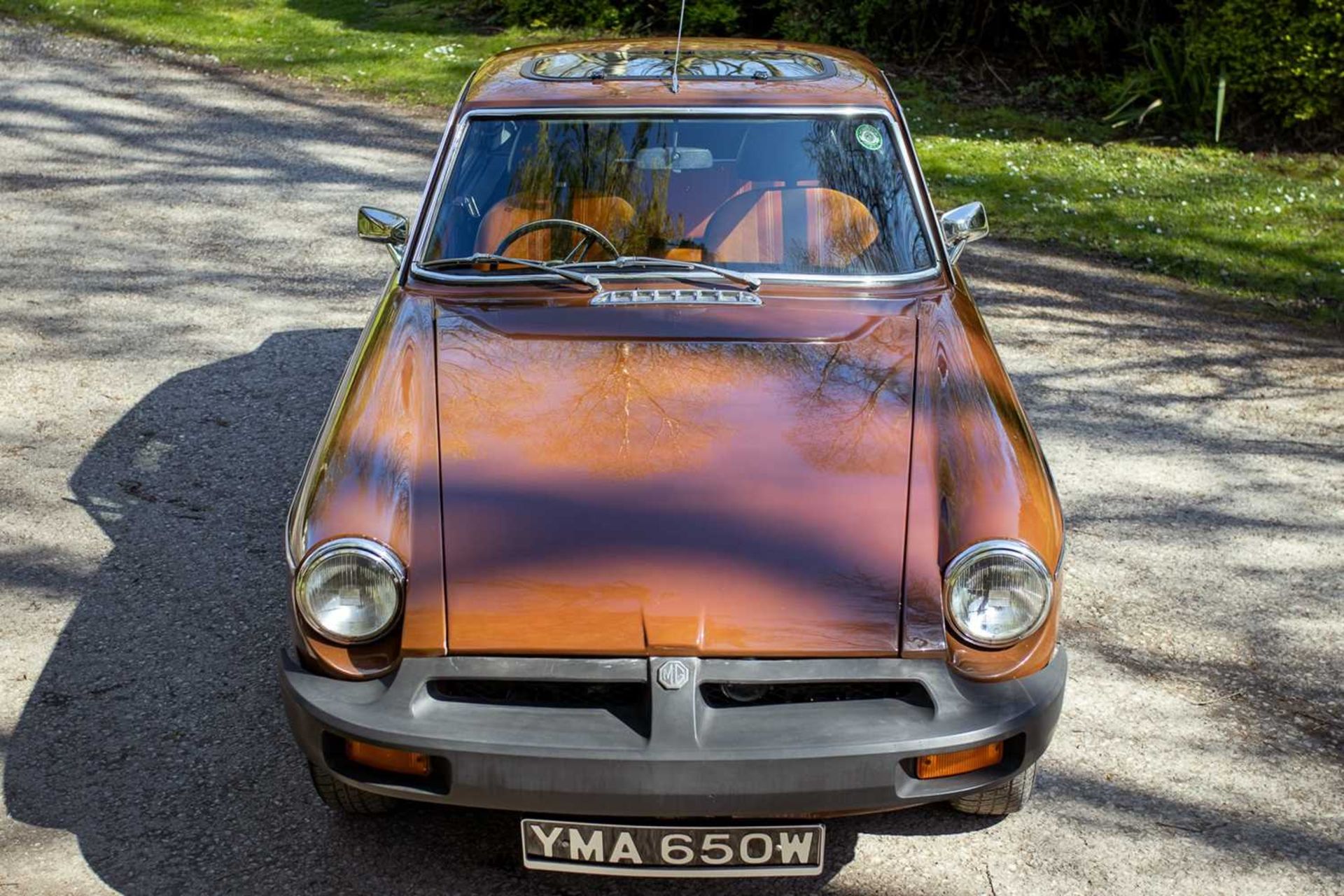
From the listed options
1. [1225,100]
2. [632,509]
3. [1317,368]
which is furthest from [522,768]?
[1225,100]

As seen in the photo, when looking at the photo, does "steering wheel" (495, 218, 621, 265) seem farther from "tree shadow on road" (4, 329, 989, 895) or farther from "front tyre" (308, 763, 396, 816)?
"front tyre" (308, 763, 396, 816)

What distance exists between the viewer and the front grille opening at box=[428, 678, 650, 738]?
2.95 meters

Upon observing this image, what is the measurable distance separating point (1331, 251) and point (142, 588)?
7196 millimetres

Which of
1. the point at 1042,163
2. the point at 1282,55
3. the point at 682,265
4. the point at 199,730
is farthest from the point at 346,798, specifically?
the point at 1282,55

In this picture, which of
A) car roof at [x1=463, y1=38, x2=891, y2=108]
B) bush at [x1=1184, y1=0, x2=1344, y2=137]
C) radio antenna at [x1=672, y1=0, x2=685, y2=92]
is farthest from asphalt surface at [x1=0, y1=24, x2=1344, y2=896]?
bush at [x1=1184, y1=0, x2=1344, y2=137]

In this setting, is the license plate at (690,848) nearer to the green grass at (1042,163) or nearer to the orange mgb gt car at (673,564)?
the orange mgb gt car at (673,564)

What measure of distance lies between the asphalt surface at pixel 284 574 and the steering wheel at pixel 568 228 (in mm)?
1439

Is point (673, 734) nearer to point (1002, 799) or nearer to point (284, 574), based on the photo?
point (1002, 799)

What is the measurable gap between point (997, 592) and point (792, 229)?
1.57 m

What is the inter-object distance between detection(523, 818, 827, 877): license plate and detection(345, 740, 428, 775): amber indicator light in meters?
0.27

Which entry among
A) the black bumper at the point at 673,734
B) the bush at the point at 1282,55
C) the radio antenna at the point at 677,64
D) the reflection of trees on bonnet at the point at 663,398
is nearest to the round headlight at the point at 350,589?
the black bumper at the point at 673,734

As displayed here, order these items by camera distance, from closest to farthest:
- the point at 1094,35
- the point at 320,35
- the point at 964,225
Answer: the point at 964,225 < the point at 1094,35 < the point at 320,35

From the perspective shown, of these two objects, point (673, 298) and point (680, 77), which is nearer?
point (673, 298)

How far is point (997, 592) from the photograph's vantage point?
10.0 feet
